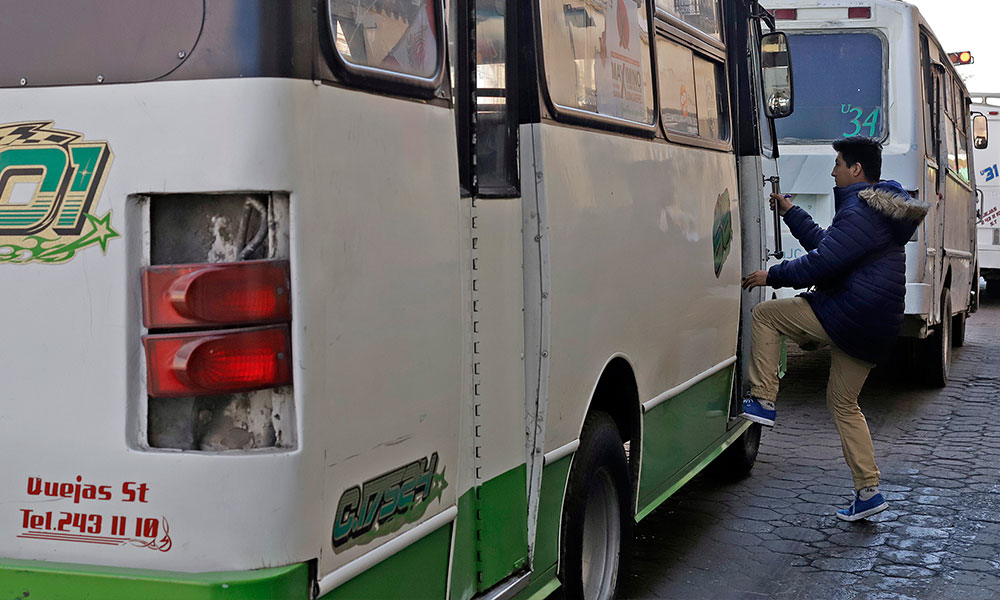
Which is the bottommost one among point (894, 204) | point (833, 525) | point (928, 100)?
point (833, 525)

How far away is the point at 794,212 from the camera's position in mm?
6602

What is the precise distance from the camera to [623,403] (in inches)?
177

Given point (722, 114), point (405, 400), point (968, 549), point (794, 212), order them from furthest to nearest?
point (794, 212) < point (722, 114) < point (968, 549) < point (405, 400)

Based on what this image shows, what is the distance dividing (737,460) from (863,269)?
5.50 ft

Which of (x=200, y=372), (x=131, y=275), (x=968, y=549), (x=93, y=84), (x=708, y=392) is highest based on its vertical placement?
(x=93, y=84)

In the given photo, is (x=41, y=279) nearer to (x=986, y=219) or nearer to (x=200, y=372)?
(x=200, y=372)

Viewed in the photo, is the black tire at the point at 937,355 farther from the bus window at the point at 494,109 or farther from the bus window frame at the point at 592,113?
the bus window at the point at 494,109

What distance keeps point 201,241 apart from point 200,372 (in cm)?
27

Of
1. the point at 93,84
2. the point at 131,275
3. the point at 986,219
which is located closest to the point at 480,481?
the point at 131,275

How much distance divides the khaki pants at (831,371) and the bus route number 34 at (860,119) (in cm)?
395

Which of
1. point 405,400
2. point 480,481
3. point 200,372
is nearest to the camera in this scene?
point 200,372

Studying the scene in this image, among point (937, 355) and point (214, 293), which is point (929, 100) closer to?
point (937, 355)

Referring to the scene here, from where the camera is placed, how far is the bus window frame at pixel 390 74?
249cm

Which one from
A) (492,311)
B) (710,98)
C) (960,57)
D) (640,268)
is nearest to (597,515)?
(640,268)
